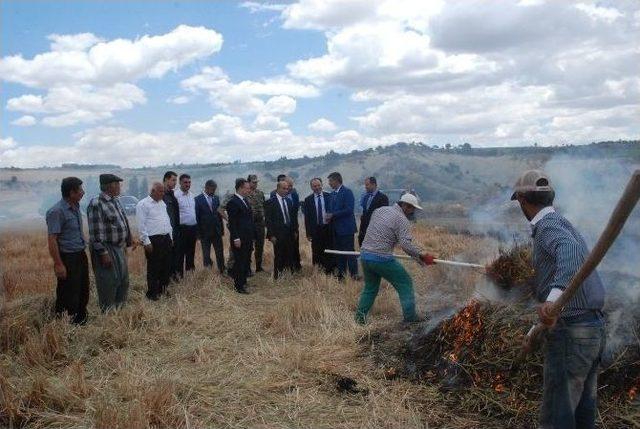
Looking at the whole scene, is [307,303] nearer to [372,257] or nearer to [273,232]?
[372,257]

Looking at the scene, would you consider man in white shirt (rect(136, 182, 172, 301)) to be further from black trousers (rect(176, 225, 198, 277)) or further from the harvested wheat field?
black trousers (rect(176, 225, 198, 277))

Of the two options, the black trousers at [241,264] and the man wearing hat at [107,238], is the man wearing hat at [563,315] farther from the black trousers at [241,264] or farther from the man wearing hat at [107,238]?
the black trousers at [241,264]

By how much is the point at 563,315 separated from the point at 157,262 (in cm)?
618

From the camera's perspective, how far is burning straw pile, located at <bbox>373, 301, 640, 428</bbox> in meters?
4.13

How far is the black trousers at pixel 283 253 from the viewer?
9.77m

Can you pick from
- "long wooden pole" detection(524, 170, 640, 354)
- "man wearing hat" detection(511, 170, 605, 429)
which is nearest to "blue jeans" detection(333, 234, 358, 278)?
"man wearing hat" detection(511, 170, 605, 429)

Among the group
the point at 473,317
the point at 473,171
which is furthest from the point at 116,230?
the point at 473,171

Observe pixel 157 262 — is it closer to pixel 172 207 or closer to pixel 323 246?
pixel 172 207

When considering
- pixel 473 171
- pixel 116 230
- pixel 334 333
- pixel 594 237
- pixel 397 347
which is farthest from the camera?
pixel 473 171

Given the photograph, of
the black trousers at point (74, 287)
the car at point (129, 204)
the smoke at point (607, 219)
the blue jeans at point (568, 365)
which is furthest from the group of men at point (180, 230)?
the car at point (129, 204)

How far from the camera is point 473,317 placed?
4.97 metres

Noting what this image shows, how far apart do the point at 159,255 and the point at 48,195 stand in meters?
53.1

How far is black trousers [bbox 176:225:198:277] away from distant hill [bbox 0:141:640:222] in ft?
132

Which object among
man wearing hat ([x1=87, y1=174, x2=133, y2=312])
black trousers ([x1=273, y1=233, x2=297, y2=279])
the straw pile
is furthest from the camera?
black trousers ([x1=273, y1=233, x2=297, y2=279])
